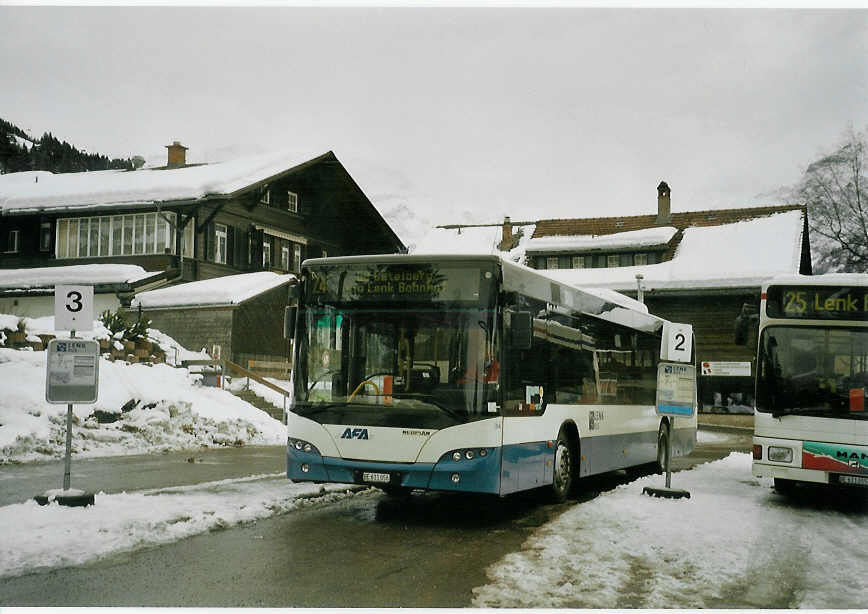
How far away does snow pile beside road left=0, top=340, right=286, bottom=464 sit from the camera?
49.3 feet

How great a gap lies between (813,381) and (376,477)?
5717 mm

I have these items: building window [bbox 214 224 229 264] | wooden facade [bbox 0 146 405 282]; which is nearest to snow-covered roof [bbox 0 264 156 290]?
wooden facade [bbox 0 146 405 282]

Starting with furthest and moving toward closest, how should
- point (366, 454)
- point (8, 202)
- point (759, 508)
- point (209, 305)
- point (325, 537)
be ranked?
point (209, 305) < point (8, 202) < point (759, 508) < point (366, 454) < point (325, 537)

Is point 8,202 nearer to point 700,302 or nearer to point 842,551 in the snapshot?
point 842,551

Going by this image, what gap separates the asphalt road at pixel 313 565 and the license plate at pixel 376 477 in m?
0.49

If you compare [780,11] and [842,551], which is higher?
[780,11]

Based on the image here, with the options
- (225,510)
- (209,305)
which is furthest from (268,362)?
(225,510)

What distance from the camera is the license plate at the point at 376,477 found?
9.05 meters

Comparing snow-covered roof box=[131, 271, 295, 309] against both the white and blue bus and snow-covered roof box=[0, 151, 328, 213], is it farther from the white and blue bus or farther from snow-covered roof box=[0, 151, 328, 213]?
the white and blue bus

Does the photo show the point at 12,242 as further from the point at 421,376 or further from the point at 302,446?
the point at 421,376

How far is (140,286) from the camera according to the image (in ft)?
72.6

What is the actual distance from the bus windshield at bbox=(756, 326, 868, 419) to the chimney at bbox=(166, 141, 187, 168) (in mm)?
8294

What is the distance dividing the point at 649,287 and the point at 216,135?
24178 millimetres

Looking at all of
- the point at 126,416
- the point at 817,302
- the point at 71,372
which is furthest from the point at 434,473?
the point at 126,416
